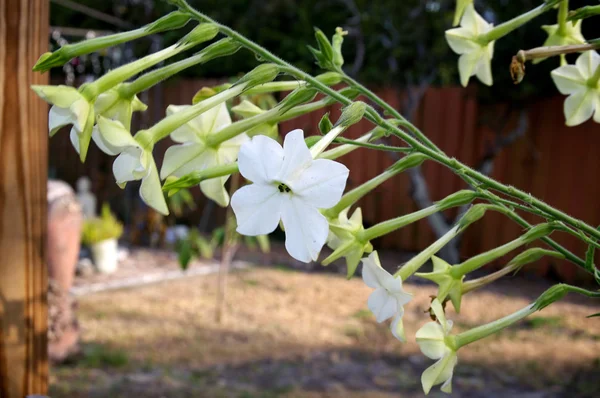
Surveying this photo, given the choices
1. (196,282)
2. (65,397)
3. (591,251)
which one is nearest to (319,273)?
(196,282)

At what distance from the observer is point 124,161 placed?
51cm

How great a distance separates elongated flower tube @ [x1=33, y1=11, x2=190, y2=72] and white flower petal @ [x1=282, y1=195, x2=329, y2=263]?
20cm

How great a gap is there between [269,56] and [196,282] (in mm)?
4895

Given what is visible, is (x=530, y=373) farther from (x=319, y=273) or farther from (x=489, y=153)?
(x=489, y=153)

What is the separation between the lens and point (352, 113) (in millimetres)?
526

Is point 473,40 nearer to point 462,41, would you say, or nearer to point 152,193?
point 462,41

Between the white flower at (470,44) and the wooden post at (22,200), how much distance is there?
0.58 meters

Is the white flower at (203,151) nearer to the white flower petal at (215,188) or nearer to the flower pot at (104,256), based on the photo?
the white flower petal at (215,188)

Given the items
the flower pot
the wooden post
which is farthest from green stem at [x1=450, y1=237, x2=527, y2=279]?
the flower pot

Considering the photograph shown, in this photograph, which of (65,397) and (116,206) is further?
(116,206)

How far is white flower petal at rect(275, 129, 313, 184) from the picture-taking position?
1.44 feet

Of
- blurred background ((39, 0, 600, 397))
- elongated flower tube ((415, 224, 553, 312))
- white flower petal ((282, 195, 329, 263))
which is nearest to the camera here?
white flower petal ((282, 195, 329, 263))

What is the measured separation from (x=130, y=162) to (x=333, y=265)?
555 centimetres

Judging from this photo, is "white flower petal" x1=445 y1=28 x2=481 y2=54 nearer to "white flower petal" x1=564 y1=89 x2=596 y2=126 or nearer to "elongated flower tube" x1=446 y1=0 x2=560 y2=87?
"elongated flower tube" x1=446 y1=0 x2=560 y2=87
